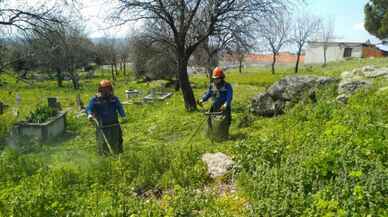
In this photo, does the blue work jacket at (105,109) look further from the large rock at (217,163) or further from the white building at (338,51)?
the white building at (338,51)

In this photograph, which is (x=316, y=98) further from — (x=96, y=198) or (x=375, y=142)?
(x=96, y=198)

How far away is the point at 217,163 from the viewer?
232 inches

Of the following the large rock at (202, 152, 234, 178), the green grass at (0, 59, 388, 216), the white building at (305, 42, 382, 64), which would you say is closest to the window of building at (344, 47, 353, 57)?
the white building at (305, 42, 382, 64)

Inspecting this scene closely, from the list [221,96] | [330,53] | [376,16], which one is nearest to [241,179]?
[221,96]

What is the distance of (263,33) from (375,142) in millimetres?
11359

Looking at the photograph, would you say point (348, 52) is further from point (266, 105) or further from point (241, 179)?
point (241, 179)

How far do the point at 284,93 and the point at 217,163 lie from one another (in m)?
6.13

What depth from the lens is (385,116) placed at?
6730 mm

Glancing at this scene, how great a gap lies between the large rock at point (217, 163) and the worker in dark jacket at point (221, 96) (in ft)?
6.68

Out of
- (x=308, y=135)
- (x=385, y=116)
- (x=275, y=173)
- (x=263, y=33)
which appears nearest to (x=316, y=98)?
(x=385, y=116)

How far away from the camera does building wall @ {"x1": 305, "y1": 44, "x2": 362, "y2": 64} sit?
58438 mm

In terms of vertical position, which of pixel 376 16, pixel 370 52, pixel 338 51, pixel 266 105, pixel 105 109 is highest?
pixel 376 16

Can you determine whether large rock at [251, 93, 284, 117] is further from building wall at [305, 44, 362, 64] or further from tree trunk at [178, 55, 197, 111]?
building wall at [305, 44, 362, 64]

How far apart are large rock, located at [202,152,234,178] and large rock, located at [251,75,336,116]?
17.3 ft
